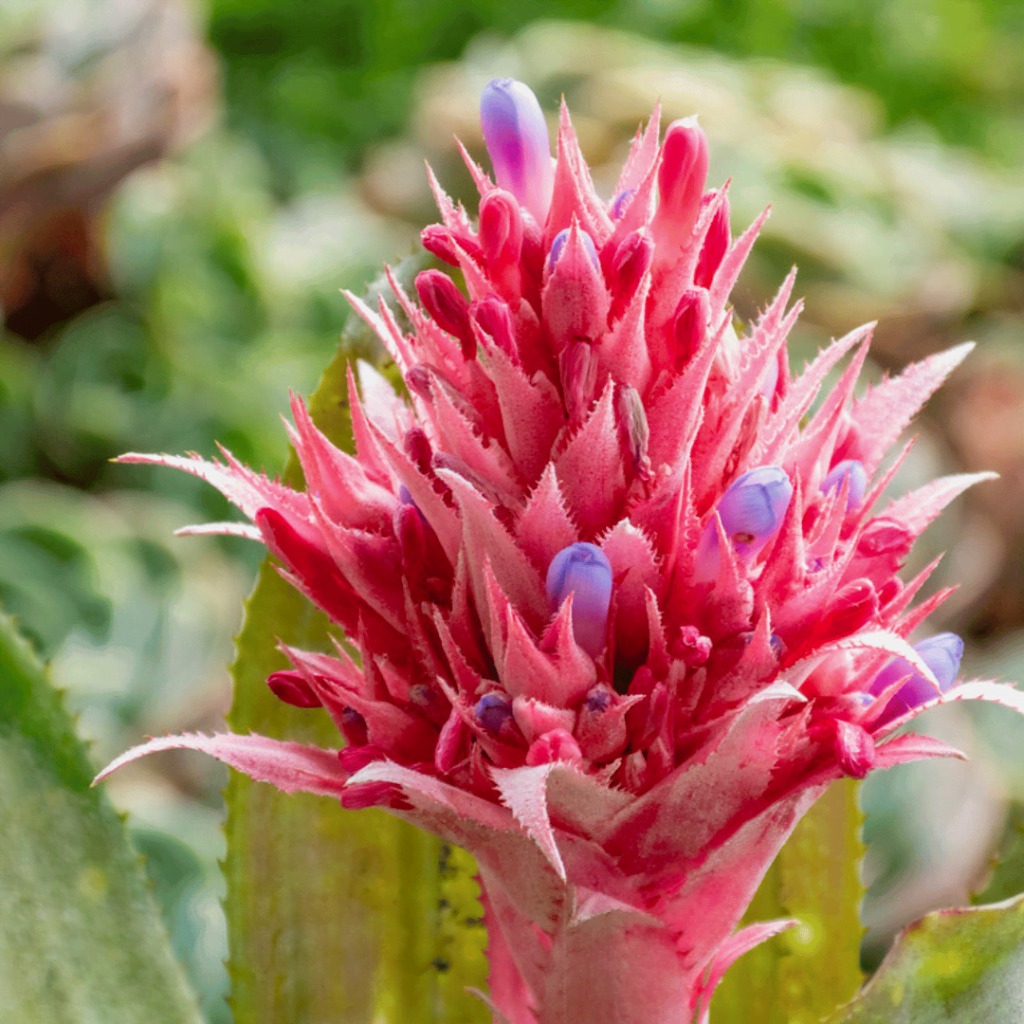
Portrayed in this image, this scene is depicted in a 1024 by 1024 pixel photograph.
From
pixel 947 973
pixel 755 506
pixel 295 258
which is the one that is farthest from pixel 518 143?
pixel 295 258

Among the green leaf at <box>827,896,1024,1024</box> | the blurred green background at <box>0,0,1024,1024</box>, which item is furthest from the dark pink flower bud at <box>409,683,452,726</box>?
the blurred green background at <box>0,0,1024,1024</box>

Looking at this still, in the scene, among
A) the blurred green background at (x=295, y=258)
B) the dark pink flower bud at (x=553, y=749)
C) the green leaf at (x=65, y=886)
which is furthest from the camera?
the blurred green background at (x=295, y=258)

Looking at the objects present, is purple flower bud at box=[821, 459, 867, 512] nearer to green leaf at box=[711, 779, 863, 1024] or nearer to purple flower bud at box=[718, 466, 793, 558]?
purple flower bud at box=[718, 466, 793, 558]

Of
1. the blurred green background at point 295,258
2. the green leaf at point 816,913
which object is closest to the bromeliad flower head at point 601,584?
the green leaf at point 816,913

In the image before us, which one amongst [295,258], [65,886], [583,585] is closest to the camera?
[583,585]

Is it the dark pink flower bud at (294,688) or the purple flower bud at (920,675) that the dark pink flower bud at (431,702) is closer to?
the dark pink flower bud at (294,688)

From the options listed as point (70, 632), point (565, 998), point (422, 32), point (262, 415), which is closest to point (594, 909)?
point (565, 998)

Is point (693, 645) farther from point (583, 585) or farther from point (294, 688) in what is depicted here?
point (294, 688)
